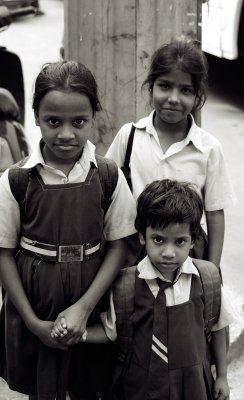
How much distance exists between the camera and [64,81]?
2070mm

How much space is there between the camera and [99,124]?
3154 millimetres

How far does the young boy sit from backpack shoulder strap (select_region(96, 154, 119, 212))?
0.30 feet

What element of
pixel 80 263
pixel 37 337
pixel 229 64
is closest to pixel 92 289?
pixel 80 263

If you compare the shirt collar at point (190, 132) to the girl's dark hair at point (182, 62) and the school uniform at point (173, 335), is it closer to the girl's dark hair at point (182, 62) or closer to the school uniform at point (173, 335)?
the girl's dark hair at point (182, 62)

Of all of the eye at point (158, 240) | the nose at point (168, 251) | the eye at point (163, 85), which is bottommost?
the nose at point (168, 251)

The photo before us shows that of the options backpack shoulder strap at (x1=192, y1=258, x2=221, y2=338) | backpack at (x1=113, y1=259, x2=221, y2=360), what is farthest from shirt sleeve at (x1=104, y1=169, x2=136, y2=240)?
backpack shoulder strap at (x1=192, y1=258, x2=221, y2=338)

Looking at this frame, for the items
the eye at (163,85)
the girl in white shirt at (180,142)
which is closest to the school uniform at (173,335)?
the girl in white shirt at (180,142)

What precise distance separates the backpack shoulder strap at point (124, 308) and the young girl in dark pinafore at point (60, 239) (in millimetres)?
41

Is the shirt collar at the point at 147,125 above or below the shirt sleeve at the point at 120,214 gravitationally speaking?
above

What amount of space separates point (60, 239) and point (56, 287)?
5.4 inches

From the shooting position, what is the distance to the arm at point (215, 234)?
249 cm

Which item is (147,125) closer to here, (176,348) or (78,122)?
(78,122)

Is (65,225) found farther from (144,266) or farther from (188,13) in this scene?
(188,13)

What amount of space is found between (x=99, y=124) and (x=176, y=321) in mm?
1234
